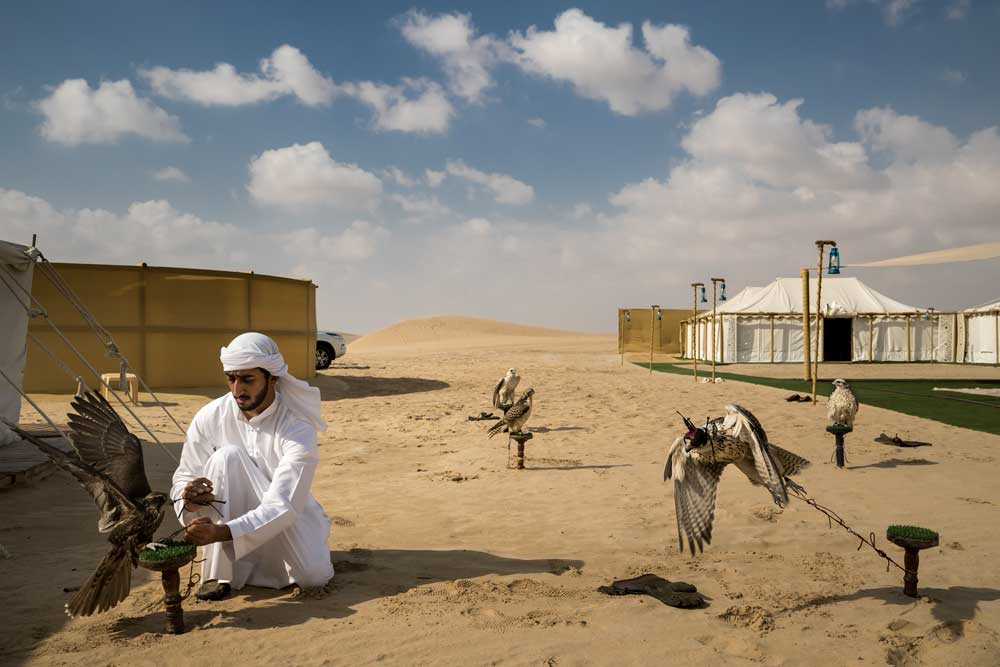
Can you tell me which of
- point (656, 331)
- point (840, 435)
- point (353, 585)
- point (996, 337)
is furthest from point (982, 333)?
point (353, 585)

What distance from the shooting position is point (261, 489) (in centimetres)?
349

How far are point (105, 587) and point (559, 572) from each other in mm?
2570

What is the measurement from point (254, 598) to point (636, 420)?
A: 8106 mm

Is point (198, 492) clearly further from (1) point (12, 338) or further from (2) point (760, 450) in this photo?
(1) point (12, 338)

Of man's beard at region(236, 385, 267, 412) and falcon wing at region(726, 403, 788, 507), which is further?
man's beard at region(236, 385, 267, 412)

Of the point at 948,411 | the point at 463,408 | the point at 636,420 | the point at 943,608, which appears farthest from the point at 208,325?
the point at 948,411

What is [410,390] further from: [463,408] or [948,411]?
[948,411]

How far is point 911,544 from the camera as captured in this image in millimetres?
3531

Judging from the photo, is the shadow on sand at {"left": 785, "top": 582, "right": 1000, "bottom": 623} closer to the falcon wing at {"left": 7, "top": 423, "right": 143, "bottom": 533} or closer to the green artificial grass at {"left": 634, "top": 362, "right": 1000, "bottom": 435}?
the falcon wing at {"left": 7, "top": 423, "right": 143, "bottom": 533}

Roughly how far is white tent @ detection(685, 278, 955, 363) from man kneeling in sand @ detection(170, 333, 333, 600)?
80.9 ft

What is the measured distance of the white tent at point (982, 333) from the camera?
85.7ft

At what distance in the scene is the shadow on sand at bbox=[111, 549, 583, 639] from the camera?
3285 millimetres

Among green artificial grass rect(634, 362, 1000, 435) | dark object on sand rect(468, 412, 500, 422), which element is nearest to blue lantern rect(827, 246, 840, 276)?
green artificial grass rect(634, 362, 1000, 435)

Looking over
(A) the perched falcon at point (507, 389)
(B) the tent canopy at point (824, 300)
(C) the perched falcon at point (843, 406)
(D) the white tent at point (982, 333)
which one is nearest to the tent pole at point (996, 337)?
(D) the white tent at point (982, 333)
